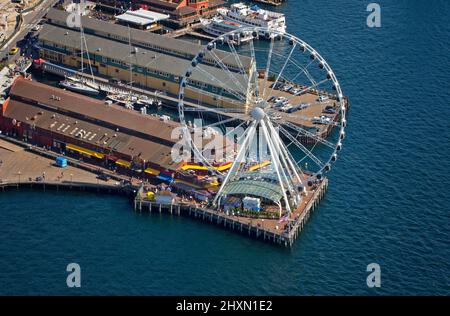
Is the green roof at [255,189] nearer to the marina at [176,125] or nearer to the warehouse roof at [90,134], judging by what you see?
the marina at [176,125]

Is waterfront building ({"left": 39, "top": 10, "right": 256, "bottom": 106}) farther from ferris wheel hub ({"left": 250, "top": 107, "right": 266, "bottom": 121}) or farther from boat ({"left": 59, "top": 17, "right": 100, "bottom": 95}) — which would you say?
ferris wheel hub ({"left": 250, "top": 107, "right": 266, "bottom": 121})

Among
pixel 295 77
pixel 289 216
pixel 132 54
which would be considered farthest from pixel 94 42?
pixel 289 216

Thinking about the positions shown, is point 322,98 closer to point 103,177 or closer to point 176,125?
point 176,125

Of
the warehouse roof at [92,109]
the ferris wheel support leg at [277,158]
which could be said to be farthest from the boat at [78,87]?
the ferris wheel support leg at [277,158]

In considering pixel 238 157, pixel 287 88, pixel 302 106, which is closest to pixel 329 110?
pixel 302 106

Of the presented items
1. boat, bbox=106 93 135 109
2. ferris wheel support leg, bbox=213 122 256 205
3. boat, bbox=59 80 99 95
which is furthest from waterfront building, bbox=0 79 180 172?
boat, bbox=59 80 99 95

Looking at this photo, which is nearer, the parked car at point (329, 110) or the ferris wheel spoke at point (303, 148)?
the ferris wheel spoke at point (303, 148)
